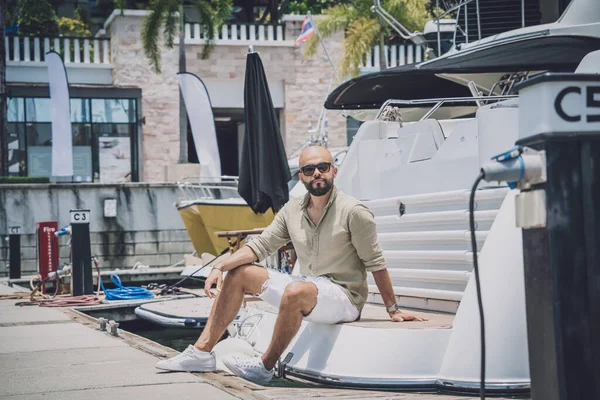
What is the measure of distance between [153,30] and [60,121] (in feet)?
17.8

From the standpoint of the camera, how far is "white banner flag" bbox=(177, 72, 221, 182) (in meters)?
24.4

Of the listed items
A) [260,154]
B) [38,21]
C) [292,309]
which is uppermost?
[38,21]

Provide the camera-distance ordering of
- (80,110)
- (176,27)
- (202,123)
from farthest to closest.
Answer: (80,110)
(176,27)
(202,123)

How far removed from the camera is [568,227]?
346 centimetres

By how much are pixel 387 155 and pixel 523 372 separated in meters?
3.02

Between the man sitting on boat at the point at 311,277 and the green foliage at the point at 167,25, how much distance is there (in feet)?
77.0

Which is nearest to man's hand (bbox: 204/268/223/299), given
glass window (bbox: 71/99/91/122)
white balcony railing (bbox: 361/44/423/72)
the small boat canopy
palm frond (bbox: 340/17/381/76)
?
the small boat canopy

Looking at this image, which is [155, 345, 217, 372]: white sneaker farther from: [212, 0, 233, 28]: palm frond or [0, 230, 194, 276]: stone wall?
[212, 0, 233, 28]: palm frond

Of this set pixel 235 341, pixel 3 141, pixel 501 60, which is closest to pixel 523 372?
pixel 235 341

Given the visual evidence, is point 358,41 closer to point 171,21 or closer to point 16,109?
point 171,21

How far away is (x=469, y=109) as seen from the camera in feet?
32.8

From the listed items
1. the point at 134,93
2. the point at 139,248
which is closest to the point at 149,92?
the point at 134,93

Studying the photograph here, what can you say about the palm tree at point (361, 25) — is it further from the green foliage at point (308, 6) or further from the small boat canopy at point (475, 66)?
the small boat canopy at point (475, 66)

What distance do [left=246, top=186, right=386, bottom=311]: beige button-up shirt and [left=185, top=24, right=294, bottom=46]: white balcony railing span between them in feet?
84.8
